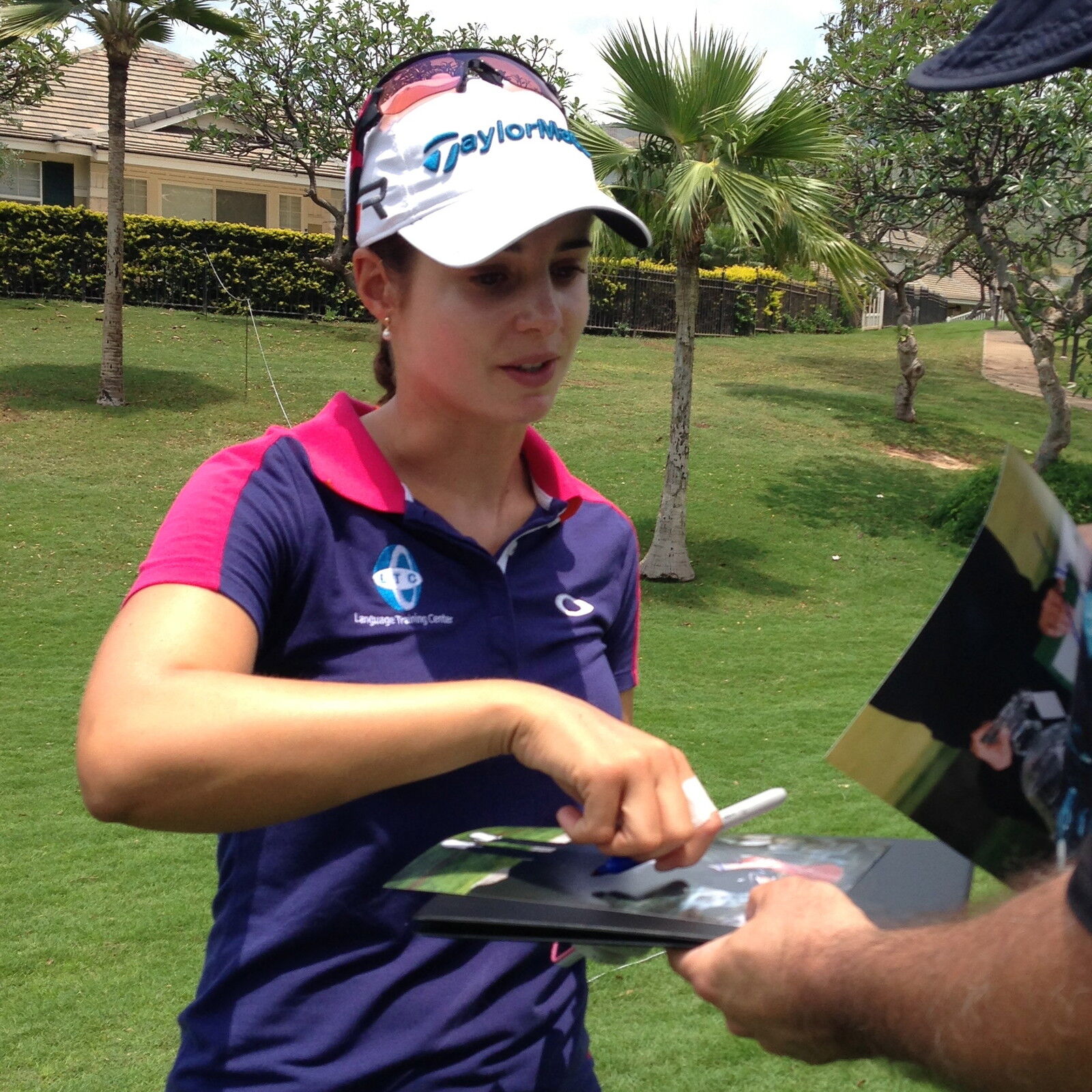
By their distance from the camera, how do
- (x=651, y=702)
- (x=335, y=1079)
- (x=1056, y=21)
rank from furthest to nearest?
(x=651, y=702) → (x=335, y=1079) → (x=1056, y=21)

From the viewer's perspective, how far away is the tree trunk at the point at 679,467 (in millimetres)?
11281

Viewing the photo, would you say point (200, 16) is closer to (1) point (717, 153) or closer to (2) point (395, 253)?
(1) point (717, 153)

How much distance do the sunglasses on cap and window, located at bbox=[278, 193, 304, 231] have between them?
91.0 feet

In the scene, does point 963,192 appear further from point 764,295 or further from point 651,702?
point 764,295

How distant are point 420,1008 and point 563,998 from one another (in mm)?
227

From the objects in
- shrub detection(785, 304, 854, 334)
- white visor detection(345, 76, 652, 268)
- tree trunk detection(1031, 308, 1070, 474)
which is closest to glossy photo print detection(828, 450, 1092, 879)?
white visor detection(345, 76, 652, 268)

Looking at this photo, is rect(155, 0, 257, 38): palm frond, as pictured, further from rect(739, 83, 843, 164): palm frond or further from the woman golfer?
the woman golfer

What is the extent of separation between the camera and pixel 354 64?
50.8ft

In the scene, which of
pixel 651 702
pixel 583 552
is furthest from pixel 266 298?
pixel 583 552

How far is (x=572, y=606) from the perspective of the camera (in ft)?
5.81

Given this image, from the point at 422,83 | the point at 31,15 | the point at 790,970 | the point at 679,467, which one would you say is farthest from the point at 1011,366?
the point at 790,970

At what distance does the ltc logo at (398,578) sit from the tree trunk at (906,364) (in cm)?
1523

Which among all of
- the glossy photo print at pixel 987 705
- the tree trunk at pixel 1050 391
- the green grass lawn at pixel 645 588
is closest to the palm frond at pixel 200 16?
the green grass lawn at pixel 645 588

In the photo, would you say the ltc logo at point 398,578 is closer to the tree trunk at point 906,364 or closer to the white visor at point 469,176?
the white visor at point 469,176
